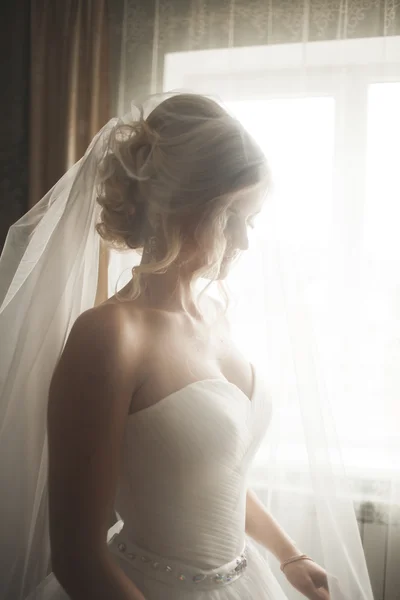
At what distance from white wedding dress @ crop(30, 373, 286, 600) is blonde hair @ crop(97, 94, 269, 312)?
0.84 feet

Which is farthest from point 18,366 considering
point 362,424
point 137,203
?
point 362,424

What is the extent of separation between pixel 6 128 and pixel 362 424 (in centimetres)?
183

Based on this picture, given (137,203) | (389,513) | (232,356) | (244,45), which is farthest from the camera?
(244,45)

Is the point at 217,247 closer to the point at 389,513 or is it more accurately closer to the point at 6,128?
the point at 389,513

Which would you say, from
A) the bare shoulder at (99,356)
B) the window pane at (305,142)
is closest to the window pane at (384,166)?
the window pane at (305,142)

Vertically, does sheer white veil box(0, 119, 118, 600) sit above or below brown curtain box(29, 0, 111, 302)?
below

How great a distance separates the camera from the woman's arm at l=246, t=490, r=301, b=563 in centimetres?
110

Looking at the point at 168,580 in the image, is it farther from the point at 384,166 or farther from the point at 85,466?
the point at 384,166

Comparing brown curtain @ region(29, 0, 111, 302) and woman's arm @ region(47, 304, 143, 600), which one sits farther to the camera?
brown curtain @ region(29, 0, 111, 302)

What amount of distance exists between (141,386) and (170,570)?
0.33 metres

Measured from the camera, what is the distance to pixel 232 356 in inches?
44.2

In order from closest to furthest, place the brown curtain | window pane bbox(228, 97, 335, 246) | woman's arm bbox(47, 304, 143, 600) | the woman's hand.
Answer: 1. woman's arm bbox(47, 304, 143, 600)
2. the woman's hand
3. window pane bbox(228, 97, 335, 246)
4. the brown curtain

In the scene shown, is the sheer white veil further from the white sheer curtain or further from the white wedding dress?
the white sheer curtain

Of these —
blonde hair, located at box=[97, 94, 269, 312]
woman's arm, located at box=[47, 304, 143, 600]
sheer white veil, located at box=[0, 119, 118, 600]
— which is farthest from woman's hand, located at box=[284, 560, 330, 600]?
blonde hair, located at box=[97, 94, 269, 312]
